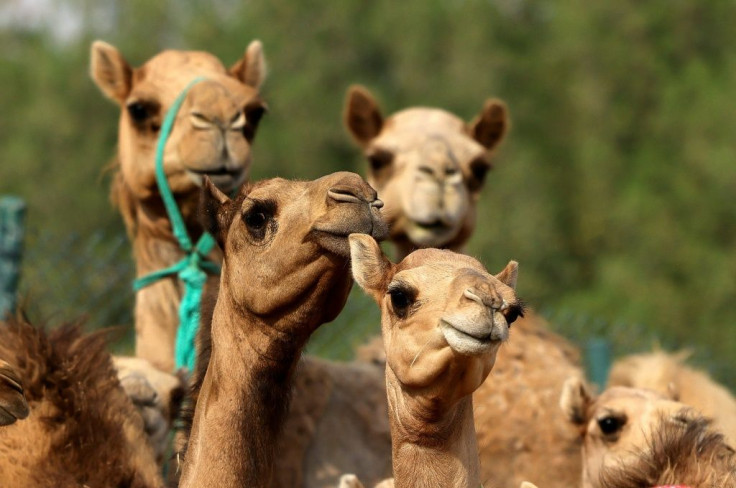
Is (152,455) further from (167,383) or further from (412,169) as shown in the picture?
(412,169)

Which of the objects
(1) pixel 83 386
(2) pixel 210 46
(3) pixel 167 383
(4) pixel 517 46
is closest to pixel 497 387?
(3) pixel 167 383

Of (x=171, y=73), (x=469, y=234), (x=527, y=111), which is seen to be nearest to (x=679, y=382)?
(x=469, y=234)

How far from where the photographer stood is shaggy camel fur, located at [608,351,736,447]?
5.43 m

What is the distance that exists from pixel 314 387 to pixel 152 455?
3.06 ft

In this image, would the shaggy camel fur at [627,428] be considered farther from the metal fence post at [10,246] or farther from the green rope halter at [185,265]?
the metal fence post at [10,246]

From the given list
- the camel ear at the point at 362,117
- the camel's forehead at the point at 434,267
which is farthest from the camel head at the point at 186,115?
the camel's forehead at the point at 434,267

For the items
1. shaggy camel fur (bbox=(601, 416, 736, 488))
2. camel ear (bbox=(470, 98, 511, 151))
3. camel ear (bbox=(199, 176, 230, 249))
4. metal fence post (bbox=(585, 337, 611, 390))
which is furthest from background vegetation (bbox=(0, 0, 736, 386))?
camel ear (bbox=(199, 176, 230, 249))

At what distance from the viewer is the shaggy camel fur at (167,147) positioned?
4758 millimetres

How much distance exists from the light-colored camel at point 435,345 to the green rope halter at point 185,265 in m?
1.65

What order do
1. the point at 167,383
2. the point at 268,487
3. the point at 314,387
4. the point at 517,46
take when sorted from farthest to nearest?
the point at 517,46 → the point at 314,387 → the point at 167,383 → the point at 268,487

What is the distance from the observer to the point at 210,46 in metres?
23.6

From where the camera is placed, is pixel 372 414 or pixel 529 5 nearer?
pixel 372 414

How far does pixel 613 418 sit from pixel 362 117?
2.43 meters

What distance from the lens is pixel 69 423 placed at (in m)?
3.96
